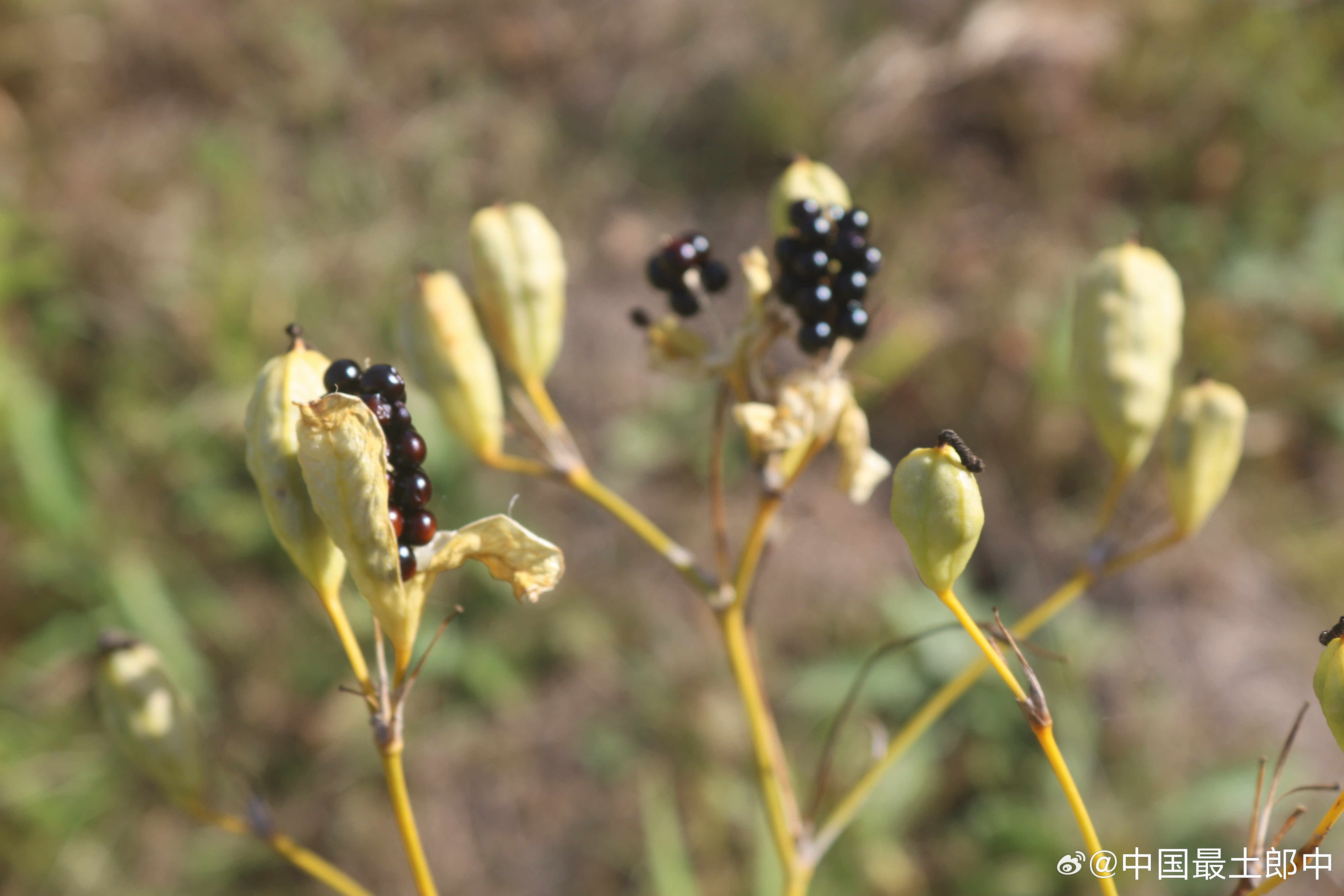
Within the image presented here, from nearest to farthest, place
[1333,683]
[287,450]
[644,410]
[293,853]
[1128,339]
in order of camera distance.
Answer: [1333,683] < [287,450] < [293,853] < [1128,339] < [644,410]

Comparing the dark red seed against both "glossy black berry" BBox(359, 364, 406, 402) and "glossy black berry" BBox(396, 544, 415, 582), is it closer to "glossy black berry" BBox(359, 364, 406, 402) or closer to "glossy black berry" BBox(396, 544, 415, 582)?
"glossy black berry" BBox(396, 544, 415, 582)

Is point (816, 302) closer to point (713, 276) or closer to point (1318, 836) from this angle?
point (713, 276)

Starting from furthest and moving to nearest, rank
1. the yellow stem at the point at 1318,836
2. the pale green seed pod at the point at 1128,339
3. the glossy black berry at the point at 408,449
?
1. the pale green seed pod at the point at 1128,339
2. the glossy black berry at the point at 408,449
3. the yellow stem at the point at 1318,836

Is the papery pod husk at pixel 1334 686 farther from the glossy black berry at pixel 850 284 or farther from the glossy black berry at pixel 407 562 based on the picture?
the glossy black berry at pixel 407 562

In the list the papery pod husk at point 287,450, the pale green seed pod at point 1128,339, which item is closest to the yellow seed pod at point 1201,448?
the pale green seed pod at point 1128,339

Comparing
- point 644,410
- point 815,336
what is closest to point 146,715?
point 815,336

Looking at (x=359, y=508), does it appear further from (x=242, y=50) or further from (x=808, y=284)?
(x=242, y=50)
